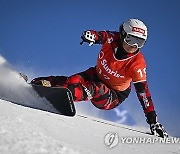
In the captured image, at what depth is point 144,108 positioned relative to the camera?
4902 mm

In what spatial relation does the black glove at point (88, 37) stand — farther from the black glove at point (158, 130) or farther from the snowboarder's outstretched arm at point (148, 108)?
the black glove at point (158, 130)

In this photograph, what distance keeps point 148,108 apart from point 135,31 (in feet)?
5.39

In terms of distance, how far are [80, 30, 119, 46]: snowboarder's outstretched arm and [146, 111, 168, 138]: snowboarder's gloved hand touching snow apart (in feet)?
6.03

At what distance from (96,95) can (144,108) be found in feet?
3.62

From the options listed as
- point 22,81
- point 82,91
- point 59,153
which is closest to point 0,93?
point 22,81

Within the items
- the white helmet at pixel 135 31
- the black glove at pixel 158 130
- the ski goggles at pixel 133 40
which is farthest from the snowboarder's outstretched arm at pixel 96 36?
the black glove at pixel 158 130

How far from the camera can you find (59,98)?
12.3ft

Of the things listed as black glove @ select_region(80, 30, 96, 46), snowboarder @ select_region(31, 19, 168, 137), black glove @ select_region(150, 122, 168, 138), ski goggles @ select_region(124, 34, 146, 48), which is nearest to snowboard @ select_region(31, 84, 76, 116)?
snowboarder @ select_region(31, 19, 168, 137)

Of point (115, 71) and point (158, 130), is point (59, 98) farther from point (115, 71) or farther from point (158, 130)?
point (115, 71)

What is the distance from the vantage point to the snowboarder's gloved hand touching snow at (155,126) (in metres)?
4.34

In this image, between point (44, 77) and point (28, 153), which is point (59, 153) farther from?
point (44, 77)

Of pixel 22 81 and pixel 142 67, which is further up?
pixel 142 67

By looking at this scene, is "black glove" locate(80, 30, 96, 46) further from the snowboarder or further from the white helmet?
the white helmet

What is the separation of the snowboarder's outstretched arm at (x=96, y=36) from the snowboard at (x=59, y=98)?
70.1 inches
